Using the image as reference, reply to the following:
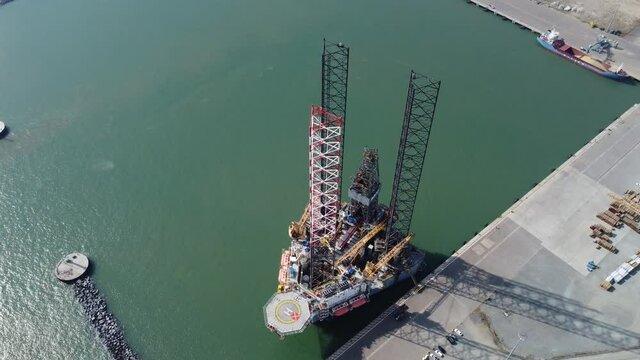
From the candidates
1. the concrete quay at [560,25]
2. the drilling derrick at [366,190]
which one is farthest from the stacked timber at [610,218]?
the concrete quay at [560,25]

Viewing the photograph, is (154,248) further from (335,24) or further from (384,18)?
A: (384,18)

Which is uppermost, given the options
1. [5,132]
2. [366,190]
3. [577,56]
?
[577,56]

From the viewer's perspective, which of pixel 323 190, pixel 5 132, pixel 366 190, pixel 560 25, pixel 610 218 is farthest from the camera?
pixel 560 25

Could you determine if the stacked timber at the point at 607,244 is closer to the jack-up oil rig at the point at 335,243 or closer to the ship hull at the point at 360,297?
the ship hull at the point at 360,297

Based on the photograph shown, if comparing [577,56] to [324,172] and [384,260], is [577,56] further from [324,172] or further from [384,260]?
[384,260]

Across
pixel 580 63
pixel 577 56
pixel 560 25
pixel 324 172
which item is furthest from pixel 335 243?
pixel 560 25

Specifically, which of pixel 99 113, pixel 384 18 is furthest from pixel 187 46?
pixel 384 18

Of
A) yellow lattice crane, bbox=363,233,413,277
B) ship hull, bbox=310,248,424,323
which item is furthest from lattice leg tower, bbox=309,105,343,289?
yellow lattice crane, bbox=363,233,413,277
